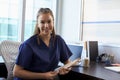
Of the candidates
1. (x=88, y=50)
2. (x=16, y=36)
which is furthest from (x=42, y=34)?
(x=16, y=36)

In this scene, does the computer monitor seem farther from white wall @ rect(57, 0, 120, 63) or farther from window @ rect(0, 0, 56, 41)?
window @ rect(0, 0, 56, 41)

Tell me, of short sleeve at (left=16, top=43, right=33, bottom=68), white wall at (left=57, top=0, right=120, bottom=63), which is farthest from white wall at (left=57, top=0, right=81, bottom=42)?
short sleeve at (left=16, top=43, right=33, bottom=68)

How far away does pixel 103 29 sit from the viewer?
2562 mm

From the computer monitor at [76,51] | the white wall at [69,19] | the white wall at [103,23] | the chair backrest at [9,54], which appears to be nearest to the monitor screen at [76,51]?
the computer monitor at [76,51]

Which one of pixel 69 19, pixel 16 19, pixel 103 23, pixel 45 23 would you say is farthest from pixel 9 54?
pixel 69 19

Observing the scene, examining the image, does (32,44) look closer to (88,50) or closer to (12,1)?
(88,50)

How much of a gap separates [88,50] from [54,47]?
2.04ft

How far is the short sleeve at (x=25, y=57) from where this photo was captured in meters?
1.66

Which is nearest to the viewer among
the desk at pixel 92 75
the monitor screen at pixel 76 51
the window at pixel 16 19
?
the desk at pixel 92 75

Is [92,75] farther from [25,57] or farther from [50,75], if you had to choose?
[25,57]

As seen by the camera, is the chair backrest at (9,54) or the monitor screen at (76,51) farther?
the monitor screen at (76,51)

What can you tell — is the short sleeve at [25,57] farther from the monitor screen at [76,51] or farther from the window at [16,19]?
the window at [16,19]

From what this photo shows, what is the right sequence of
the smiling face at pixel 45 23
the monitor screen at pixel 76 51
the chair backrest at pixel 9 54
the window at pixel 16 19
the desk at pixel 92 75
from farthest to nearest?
1. the window at pixel 16 19
2. the monitor screen at pixel 76 51
3. the chair backrest at pixel 9 54
4. the smiling face at pixel 45 23
5. the desk at pixel 92 75

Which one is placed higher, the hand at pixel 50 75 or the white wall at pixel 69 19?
the white wall at pixel 69 19
